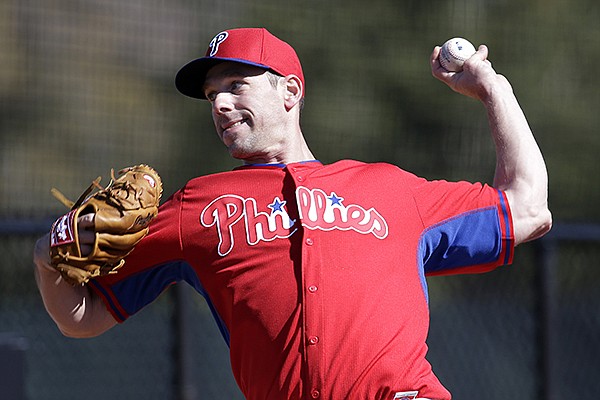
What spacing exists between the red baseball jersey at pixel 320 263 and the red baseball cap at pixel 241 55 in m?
0.26

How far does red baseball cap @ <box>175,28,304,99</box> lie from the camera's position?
104 inches

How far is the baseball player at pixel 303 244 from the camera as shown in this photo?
2416 millimetres

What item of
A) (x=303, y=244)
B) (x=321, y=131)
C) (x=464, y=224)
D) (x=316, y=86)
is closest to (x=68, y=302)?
(x=303, y=244)

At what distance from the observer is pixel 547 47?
8.16 m

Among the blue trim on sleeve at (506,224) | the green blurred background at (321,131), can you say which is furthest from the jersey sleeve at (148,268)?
the green blurred background at (321,131)

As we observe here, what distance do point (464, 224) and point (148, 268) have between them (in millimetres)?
739

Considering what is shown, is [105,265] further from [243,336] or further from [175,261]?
[243,336]

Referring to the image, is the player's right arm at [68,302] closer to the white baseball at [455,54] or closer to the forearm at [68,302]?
the forearm at [68,302]

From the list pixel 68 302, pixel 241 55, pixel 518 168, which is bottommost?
pixel 68 302

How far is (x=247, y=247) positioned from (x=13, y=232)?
2027 millimetres

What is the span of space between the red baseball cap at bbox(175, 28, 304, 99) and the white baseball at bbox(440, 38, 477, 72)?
1.26 feet

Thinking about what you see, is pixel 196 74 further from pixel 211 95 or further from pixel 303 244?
pixel 303 244

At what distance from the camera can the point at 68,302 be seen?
2.53 m

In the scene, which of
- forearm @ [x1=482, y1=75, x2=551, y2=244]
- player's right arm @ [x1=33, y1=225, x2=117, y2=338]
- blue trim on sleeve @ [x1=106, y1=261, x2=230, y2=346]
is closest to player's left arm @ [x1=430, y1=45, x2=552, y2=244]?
forearm @ [x1=482, y1=75, x2=551, y2=244]
